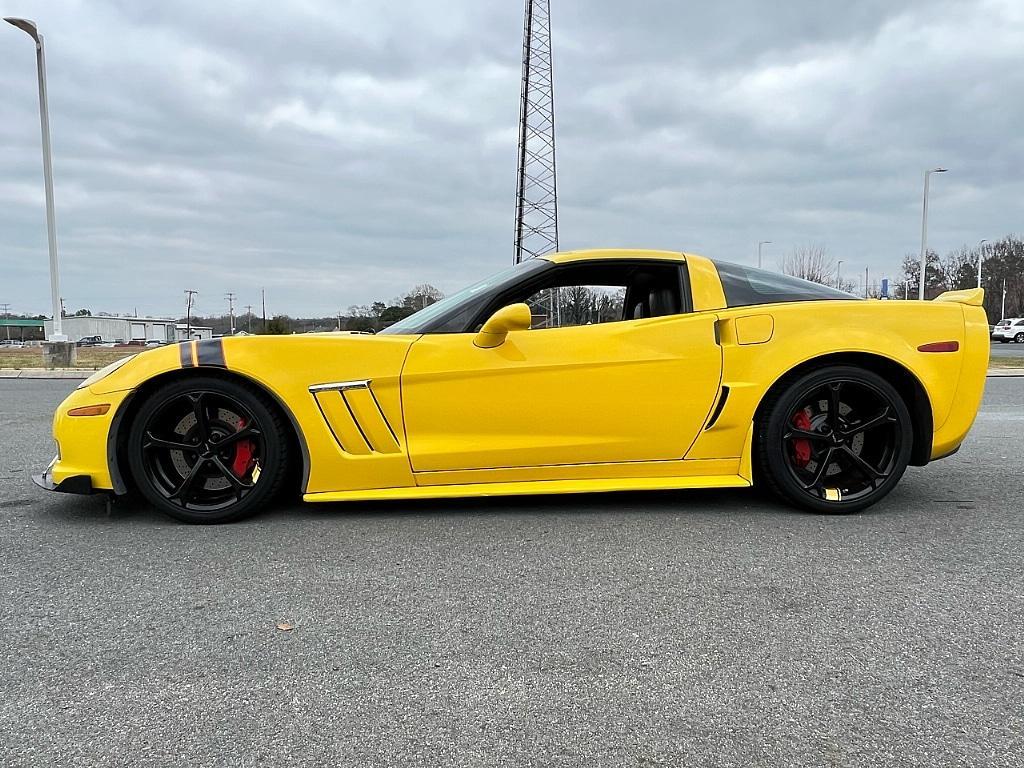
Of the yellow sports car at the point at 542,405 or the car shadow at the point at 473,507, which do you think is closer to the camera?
the yellow sports car at the point at 542,405

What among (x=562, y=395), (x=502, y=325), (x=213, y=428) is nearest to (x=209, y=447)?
(x=213, y=428)

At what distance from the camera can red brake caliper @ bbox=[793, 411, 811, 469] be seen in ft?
11.1

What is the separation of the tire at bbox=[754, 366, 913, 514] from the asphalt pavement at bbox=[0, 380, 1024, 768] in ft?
0.45

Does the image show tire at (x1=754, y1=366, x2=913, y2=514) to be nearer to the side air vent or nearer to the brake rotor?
the side air vent

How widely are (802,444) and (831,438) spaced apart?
134mm

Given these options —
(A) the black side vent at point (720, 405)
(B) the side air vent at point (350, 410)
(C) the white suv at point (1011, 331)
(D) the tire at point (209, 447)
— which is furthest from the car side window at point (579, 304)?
(C) the white suv at point (1011, 331)

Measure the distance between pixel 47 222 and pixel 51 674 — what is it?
17.3 m

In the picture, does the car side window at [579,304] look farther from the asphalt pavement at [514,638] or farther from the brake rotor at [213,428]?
the brake rotor at [213,428]

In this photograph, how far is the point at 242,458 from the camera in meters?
3.26

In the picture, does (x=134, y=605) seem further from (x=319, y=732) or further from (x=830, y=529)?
(x=830, y=529)

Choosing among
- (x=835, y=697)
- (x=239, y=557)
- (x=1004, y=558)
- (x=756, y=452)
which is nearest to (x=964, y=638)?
(x=835, y=697)

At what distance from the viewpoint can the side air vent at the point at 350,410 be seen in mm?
3160

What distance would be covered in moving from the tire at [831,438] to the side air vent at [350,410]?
70.3 inches

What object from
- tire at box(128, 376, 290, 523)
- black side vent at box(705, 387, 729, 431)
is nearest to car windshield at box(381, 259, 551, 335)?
tire at box(128, 376, 290, 523)
